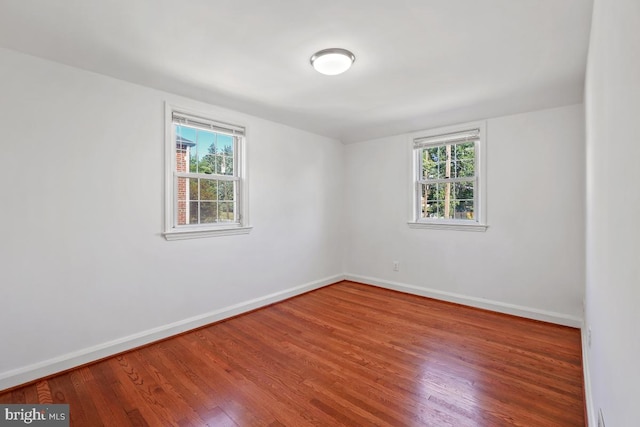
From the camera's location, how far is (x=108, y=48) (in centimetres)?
221

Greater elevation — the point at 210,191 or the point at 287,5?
the point at 287,5

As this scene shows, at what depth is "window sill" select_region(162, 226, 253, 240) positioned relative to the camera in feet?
9.96

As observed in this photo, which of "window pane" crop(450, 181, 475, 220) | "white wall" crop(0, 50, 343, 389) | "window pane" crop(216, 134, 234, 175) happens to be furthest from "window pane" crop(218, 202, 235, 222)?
"window pane" crop(450, 181, 475, 220)

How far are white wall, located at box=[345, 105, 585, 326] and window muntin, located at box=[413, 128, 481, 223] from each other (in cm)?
18

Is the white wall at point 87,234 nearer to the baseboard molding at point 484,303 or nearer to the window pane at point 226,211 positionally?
the window pane at point 226,211

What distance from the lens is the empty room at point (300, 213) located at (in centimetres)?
181

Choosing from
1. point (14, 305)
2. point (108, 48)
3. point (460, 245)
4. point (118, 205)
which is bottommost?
point (14, 305)

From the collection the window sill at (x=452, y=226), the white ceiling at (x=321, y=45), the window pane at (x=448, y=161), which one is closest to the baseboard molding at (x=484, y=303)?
the window sill at (x=452, y=226)

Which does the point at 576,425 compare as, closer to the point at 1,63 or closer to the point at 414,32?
the point at 414,32

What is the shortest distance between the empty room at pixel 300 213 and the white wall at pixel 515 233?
0.02 metres

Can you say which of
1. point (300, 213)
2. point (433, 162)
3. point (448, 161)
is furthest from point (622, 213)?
point (300, 213)

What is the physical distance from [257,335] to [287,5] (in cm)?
278

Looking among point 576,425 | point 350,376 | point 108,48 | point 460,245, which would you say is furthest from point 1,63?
point 460,245

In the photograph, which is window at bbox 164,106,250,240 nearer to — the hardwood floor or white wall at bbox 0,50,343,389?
white wall at bbox 0,50,343,389
